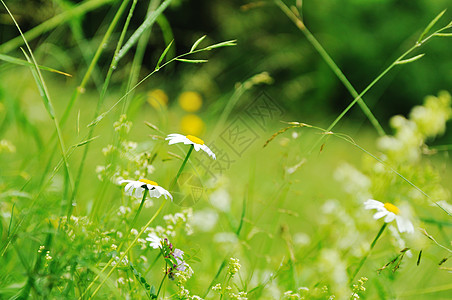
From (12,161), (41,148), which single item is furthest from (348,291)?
(12,161)

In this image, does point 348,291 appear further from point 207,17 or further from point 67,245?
point 207,17

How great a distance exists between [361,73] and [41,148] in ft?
16.3

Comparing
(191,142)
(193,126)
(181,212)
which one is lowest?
(193,126)

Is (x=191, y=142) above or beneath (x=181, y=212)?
above

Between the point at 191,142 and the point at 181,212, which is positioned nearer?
the point at 191,142

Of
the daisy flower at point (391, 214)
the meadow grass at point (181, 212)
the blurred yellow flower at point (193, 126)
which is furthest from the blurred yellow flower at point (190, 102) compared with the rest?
the daisy flower at point (391, 214)

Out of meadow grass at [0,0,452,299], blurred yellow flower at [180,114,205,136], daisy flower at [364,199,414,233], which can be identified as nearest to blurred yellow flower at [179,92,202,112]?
blurred yellow flower at [180,114,205,136]

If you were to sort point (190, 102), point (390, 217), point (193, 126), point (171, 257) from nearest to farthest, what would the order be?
point (171, 257)
point (390, 217)
point (193, 126)
point (190, 102)

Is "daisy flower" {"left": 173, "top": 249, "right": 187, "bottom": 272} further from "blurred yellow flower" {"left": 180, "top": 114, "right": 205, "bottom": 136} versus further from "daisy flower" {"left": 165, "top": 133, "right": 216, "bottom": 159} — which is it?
"blurred yellow flower" {"left": 180, "top": 114, "right": 205, "bottom": 136}

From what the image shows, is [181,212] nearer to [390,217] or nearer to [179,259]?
[179,259]

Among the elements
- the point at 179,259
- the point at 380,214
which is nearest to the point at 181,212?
the point at 179,259

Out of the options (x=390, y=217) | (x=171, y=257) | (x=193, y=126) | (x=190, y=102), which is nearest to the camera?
(x=171, y=257)

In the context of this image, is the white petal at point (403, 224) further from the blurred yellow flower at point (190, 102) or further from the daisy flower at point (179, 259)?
the blurred yellow flower at point (190, 102)

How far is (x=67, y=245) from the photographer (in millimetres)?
595
